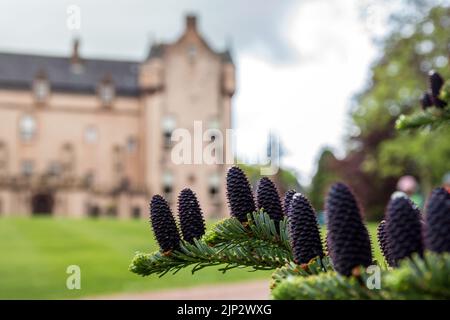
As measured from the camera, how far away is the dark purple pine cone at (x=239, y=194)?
→ 1773mm

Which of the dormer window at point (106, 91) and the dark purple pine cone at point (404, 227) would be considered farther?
the dormer window at point (106, 91)

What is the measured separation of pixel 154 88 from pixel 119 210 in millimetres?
10729

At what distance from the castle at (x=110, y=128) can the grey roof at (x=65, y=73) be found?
0.12m

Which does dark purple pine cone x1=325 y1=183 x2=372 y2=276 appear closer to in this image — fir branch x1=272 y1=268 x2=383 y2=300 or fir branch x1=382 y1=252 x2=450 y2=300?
fir branch x1=272 y1=268 x2=383 y2=300

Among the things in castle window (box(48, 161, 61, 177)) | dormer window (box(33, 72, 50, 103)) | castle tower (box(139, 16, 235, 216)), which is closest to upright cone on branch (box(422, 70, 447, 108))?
castle tower (box(139, 16, 235, 216))

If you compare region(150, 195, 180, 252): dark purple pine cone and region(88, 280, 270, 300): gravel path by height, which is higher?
region(150, 195, 180, 252): dark purple pine cone

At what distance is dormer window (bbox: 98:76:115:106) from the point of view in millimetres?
61375

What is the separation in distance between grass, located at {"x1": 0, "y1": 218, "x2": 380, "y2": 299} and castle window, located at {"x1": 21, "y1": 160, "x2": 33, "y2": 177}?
2089cm

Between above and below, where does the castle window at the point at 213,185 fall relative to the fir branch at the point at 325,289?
above

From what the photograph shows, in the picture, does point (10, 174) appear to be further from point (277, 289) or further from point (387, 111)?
point (277, 289)

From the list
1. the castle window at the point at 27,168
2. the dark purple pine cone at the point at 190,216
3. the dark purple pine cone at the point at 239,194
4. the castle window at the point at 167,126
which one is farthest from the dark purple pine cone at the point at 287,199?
the castle window at the point at 27,168

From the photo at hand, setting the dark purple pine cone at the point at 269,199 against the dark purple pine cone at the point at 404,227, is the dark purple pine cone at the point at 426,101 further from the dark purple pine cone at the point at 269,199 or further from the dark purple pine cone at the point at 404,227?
the dark purple pine cone at the point at 404,227

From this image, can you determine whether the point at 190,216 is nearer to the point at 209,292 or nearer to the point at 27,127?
the point at 209,292
